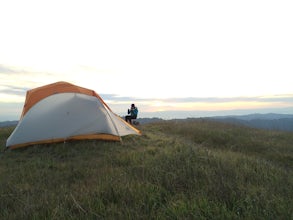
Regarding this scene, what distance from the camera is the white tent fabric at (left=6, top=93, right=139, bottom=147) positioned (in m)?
10.2

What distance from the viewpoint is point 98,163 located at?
756 cm

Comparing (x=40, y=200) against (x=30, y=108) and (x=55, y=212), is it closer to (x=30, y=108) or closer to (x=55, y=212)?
(x=55, y=212)

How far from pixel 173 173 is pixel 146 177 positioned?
23.6 inches

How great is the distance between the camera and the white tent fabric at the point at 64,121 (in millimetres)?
10234

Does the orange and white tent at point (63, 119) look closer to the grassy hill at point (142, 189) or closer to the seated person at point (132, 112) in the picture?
the grassy hill at point (142, 189)

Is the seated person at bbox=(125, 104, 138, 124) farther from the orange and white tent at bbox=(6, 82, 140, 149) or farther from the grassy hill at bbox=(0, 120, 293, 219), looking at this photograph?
the grassy hill at bbox=(0, 120, 293, 219)

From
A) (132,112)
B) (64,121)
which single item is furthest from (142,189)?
(132,112)

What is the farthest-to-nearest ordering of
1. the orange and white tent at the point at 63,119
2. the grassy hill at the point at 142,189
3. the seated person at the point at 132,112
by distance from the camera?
the seated person at the point at 132,112, the orange and white tent at the point at 63,119, the grassy hill at the point at 142,189

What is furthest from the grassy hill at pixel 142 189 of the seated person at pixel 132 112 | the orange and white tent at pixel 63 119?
the seated person at pixel 132 112

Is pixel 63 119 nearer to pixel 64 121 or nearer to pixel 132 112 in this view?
pixel 64 121

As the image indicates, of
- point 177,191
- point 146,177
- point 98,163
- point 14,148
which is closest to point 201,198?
point 177,191

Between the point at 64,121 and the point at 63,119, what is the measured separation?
10 cm

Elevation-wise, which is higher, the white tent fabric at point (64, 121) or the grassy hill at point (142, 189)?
the white tent fabric at point (64, 121)

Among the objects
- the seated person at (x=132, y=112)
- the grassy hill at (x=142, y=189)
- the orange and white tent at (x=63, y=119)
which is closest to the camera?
the grassy hill at (x=142, y=189)
